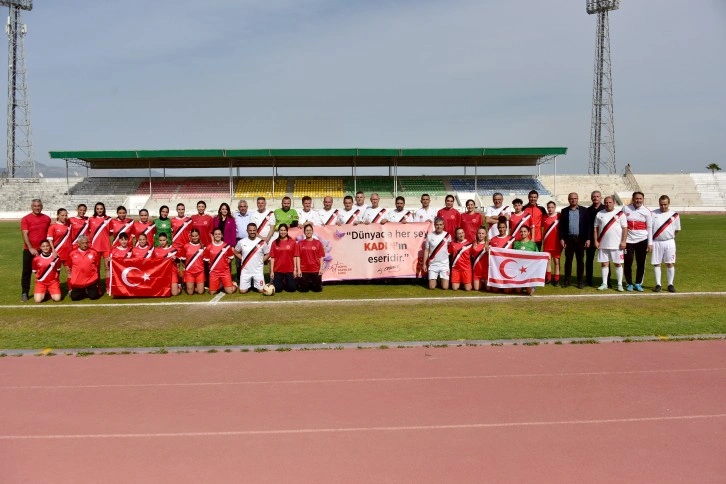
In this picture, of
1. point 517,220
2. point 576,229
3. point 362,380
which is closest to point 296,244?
point 517,220

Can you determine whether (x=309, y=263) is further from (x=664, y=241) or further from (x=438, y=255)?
(x=664, y=241)

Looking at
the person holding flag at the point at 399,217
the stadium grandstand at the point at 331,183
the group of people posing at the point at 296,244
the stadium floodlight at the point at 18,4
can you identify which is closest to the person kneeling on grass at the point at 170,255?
the group of people posing at the point at 296,244

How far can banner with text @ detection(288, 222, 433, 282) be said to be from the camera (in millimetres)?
11211

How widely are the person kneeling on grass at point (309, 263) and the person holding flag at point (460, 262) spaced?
2.56 metres

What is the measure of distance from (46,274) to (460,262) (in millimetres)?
7556

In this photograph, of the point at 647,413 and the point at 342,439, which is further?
the point at 647,413

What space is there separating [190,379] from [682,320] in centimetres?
656

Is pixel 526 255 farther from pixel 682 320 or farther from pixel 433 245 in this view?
pixel 682 320

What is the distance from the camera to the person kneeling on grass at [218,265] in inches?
411

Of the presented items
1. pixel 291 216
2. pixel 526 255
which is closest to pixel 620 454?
pixel 526 255

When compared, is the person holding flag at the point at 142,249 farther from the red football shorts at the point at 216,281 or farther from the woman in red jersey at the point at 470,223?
the woman in red jersey at the point at 470,223

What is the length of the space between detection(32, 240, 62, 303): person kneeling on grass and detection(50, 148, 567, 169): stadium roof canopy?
3546cm

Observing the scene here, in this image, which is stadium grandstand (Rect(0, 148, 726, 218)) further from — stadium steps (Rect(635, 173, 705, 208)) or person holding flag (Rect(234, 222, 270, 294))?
person holding flag (Rect(234, 222, 270, 294))

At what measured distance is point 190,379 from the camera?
17.9 ft
